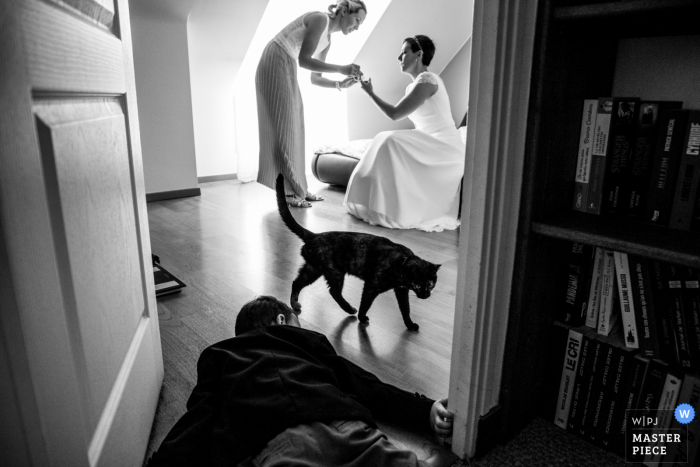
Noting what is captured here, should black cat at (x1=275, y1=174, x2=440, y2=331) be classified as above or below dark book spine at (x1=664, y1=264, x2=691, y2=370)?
below

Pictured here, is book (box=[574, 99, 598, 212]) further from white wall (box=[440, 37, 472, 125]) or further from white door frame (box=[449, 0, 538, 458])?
white wall (box=[440, 37, 472, 125])

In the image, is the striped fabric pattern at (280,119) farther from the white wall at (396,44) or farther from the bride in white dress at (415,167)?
the white wall at (396,44)

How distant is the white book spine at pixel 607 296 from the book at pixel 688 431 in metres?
0.16

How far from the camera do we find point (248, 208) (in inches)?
134

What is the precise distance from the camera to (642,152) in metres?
0.90

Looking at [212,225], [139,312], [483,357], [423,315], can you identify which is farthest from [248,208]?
[483,357]

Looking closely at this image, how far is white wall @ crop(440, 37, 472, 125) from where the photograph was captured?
16.9ft

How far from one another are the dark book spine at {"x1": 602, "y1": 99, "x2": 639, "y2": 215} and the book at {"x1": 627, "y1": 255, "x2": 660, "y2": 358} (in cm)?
11

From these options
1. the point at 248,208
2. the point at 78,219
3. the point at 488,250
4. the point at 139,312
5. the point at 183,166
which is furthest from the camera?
the point at 183,166

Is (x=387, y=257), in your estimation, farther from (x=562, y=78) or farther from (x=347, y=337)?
(x=562, y=78)

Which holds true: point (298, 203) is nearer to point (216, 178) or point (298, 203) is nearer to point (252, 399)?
point (216, 178)

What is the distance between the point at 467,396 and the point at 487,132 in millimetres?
529

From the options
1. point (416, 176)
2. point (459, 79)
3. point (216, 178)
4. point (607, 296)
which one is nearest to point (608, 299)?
point (607, 296)

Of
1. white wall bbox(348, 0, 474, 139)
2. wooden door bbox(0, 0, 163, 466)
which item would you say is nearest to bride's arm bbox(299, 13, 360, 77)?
white wall bbox(348, 0, 474, 139)
